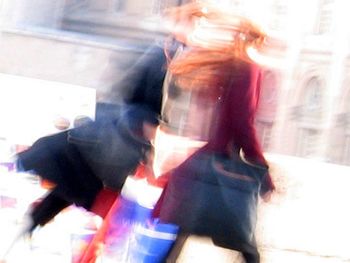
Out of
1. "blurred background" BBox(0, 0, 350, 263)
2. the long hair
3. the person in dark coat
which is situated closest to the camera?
the long hair

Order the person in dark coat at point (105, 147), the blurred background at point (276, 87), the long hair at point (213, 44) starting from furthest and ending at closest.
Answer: the blurred background at point (276, 87), the person in dark coat at point (105, 147), the long hair at point (213, 44)

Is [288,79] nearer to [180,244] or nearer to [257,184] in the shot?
[257,184]

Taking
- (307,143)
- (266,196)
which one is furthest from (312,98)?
(266,196)

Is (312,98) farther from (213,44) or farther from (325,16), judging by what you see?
(213,44)

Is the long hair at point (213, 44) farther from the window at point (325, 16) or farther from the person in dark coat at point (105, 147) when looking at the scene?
the window at point (325, 16)

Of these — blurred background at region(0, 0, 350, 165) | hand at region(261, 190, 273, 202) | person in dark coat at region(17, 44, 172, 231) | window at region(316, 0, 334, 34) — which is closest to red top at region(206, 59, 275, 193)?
hand at region(261, 190, 273, 202)

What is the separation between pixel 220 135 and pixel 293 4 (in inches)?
37.5

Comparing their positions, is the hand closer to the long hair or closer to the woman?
the woman

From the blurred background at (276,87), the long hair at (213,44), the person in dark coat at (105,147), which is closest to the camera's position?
the long hair at (213,44)

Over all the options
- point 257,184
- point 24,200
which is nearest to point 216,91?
point 257,184

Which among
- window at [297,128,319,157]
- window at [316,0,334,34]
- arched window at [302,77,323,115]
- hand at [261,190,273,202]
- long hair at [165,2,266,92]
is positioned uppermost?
window at [316,0,334,34]

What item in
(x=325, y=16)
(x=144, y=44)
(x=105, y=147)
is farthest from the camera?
(x=325, y=16)

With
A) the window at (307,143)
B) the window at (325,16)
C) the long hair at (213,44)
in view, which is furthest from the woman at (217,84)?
the window at (325,16)

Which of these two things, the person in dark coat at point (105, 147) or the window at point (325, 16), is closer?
the person in dark coat at point (105, 147)
